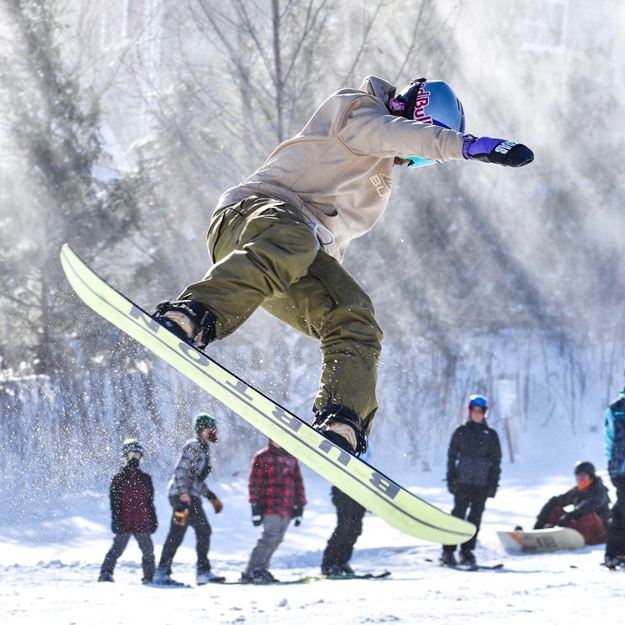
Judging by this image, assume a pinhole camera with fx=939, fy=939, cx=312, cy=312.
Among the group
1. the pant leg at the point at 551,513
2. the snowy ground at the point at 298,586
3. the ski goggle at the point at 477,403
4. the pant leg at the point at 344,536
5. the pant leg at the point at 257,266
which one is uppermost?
the ski goggle at the point at 477,403

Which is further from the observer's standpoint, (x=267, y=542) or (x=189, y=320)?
(x=267, y=542)

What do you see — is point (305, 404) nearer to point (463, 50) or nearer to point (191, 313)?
point (463, 50)

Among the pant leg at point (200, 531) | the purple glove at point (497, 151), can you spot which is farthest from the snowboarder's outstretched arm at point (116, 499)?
the purple glove at point (497, 151)

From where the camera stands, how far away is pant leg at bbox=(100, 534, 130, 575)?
6266mm

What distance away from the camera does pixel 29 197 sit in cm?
1266

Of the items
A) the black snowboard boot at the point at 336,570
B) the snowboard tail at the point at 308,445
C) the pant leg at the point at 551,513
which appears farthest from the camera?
the pant leg at the point at 551,513

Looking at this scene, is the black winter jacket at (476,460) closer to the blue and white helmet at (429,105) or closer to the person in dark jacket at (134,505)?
the person in dark jacket at (134,505)

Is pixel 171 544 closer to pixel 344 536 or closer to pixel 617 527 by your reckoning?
pixel 344 536

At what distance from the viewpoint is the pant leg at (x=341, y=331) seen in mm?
3377

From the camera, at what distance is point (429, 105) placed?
3.50 m

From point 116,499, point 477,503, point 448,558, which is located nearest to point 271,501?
point 116,499

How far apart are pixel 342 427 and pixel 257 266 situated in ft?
2.09

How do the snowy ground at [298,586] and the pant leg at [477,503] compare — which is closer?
the snowy ground at [298,586]


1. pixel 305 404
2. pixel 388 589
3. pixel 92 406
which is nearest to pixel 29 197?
pixel 92 406
